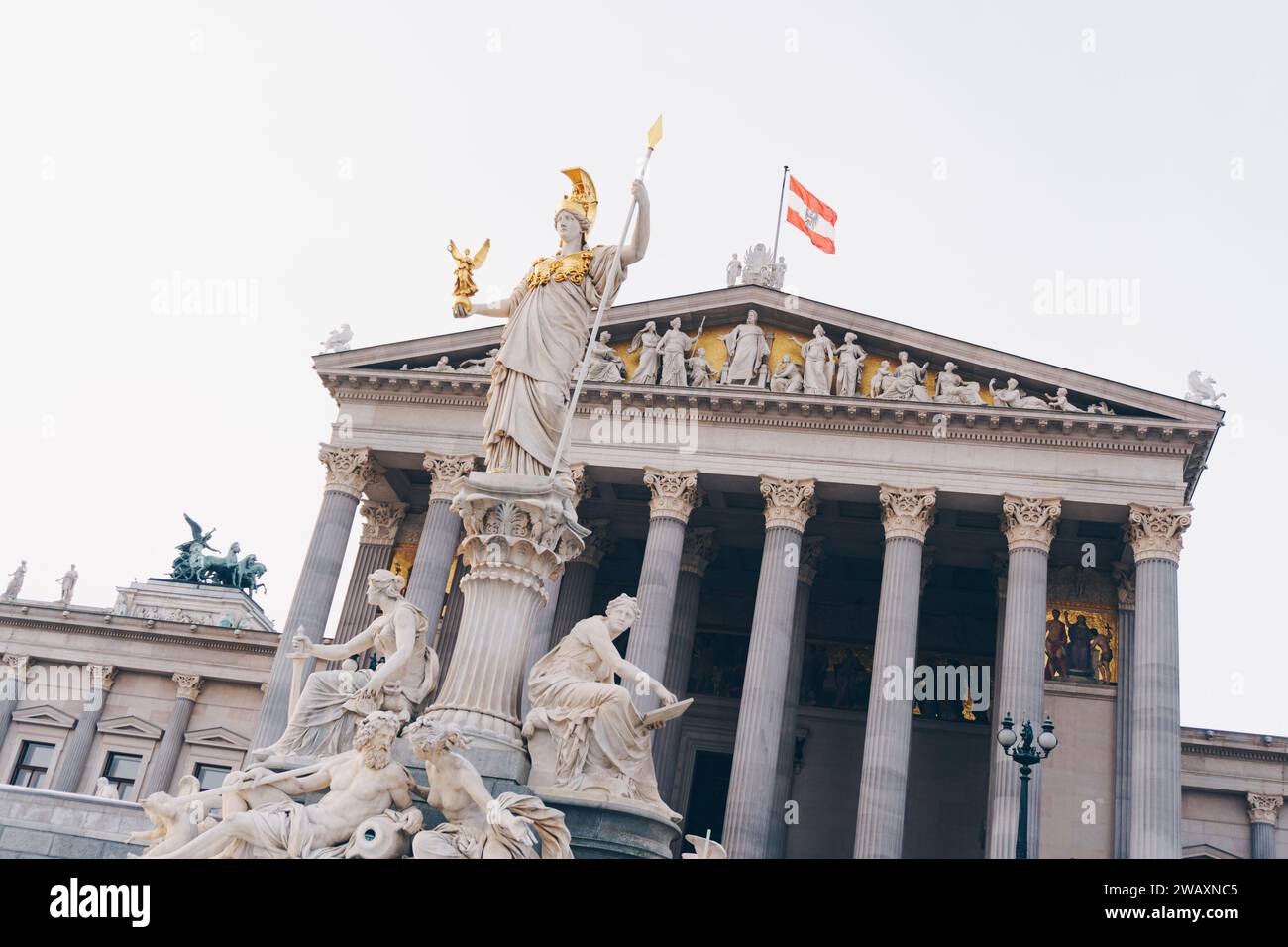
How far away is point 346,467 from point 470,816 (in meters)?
28.5

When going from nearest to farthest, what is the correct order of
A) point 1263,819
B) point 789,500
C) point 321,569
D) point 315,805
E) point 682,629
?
point 315,805 < point 789,500 < point 321,569 < point 682,629 < point 1263,819

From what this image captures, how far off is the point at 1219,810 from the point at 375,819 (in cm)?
3689

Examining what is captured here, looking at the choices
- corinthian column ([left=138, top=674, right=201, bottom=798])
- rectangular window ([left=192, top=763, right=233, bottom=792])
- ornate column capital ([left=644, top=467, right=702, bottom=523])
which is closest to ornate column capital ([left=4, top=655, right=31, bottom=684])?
corinthian column ([left=138, top=674, right=201, bottom=798])

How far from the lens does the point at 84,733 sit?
A: 149ft

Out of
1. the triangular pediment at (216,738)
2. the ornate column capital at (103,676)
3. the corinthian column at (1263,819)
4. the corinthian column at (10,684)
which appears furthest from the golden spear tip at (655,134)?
the corinthian column at (10,684)

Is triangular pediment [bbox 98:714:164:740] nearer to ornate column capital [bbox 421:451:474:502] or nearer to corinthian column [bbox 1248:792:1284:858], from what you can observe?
ornate column capital [bbox 421:451:474:502]

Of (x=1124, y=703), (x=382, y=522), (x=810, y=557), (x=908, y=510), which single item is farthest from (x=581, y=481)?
(x=1124, y=703)

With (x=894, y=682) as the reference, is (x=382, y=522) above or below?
above

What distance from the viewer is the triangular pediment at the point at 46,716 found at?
46.2 meters

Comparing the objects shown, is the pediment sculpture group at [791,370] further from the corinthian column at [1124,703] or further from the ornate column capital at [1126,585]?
the corinthian column at [1124,703]

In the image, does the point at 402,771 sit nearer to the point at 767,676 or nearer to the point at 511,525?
the point at 511,525

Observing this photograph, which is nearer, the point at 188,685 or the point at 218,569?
the point at 188,685

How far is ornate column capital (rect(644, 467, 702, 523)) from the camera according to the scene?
111 feet
